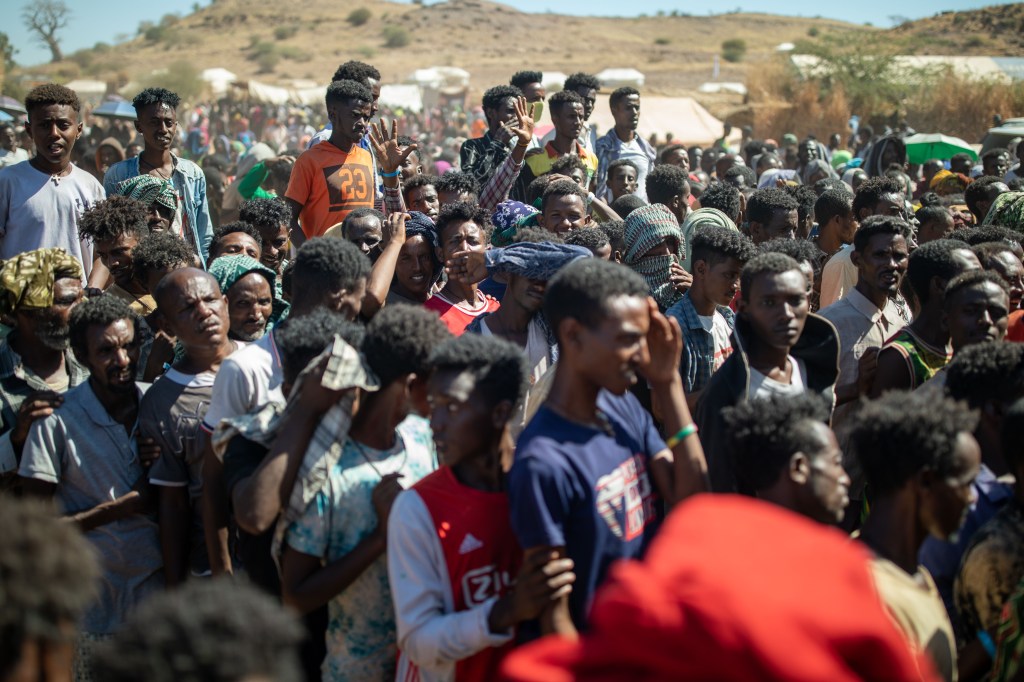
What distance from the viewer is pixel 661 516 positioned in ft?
9.54

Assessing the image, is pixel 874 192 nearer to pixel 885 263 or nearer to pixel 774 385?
pixel 885 263

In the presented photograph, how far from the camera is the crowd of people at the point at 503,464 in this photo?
5.08 ft

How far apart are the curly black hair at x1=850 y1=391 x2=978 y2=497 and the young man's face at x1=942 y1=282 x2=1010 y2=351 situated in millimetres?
1485

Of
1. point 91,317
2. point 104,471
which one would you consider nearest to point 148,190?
point 91,317

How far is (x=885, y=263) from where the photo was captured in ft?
16.9

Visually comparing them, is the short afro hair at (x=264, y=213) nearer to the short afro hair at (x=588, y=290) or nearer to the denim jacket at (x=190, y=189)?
the denim jacket at (x=190, y=189)

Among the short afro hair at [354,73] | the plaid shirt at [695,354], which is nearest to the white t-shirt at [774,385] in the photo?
the plaid shirt at [695,354]

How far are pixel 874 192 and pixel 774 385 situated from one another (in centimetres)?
371

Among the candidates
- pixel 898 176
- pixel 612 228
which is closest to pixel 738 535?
pixel 612 228

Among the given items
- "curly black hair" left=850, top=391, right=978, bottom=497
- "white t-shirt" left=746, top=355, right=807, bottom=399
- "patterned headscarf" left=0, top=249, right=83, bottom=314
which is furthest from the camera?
"patterned headscarf" left=0, top=249, right=83, bottom=314

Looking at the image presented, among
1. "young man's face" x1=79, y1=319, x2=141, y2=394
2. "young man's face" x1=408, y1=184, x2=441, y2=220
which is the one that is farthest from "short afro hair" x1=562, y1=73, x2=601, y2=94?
"young man's face" x1=79, y1=319, x2=141, y2=394

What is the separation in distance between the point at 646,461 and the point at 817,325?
5.39 feet

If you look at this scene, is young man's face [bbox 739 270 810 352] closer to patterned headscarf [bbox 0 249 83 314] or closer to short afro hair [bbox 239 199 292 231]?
patterned headscarf [bbox 0 249 83 314]

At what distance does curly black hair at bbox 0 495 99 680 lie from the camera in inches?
60.6
